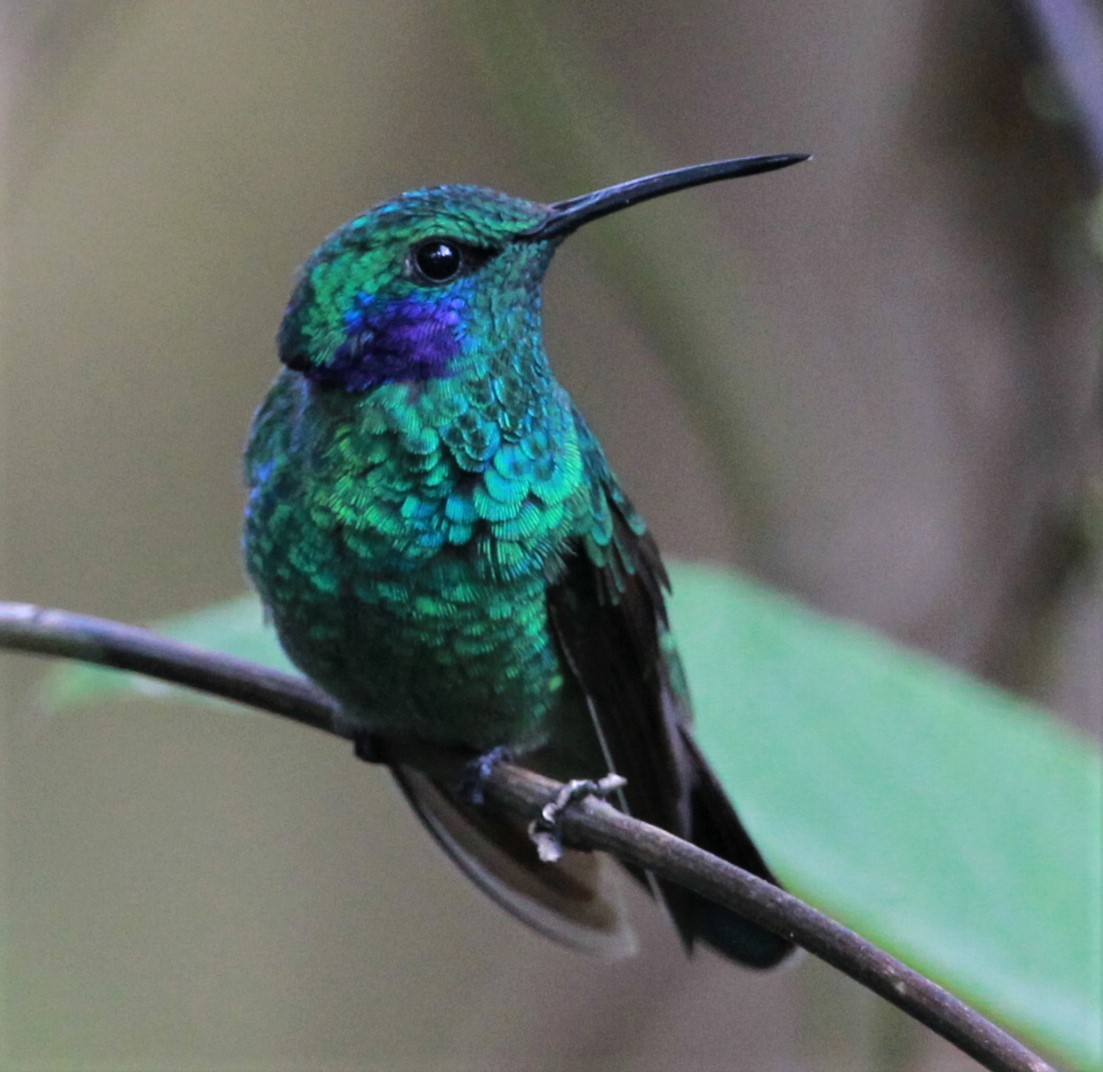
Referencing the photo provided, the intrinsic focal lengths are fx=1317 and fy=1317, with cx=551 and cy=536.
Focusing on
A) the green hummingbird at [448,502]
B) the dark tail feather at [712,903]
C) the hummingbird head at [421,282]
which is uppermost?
the hummingbird head at [421,282]

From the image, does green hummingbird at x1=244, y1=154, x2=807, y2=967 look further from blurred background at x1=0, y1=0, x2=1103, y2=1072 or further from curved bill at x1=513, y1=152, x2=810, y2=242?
blurred background at x1=0, y1=0, x2=1103, y2=1072

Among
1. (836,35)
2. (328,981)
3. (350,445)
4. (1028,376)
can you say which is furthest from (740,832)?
(328,981)

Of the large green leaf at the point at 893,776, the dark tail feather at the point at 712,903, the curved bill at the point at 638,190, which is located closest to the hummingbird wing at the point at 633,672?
the dark tail feather at the point at 712,903

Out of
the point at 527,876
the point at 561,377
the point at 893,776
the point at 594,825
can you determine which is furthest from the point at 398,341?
the point at 561,377

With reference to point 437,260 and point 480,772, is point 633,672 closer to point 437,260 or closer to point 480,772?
point 480,772

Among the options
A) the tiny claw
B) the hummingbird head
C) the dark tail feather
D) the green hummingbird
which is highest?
the hummingbird head

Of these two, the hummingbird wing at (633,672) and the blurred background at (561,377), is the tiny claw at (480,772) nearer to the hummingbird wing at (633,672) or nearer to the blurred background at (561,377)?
the hummingbird wing at (633,672)

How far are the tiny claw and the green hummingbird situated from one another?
0.08 feet

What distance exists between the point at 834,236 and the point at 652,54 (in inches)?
37.5

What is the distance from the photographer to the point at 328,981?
351cm

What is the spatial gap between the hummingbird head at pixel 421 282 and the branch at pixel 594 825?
34cm

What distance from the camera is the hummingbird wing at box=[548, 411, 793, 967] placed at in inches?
58.6

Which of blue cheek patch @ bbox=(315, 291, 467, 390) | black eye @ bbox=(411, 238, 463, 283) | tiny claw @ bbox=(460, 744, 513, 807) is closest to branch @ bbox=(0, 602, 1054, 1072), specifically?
tiny claw @ bbox=(460, 744, 513, 807)

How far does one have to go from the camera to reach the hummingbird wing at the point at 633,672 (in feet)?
4.88
